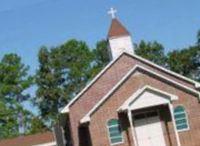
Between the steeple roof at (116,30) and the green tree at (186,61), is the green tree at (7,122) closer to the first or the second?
the green tree at (186,61)

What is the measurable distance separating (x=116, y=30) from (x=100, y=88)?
5340 millimetres

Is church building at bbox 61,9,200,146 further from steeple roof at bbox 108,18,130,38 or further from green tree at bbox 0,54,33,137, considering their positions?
green tree at bbox 0,54,33,137

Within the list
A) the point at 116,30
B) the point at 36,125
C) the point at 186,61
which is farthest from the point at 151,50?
the point at 116,30

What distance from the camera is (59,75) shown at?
6931 cm

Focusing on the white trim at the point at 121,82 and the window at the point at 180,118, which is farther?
the window at the point at 180,118

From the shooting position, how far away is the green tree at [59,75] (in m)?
68.3

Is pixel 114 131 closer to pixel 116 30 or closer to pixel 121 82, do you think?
pixel 121 82

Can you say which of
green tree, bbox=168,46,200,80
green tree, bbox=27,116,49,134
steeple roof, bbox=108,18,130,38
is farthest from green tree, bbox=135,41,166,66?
steeple roof, bbox=108,18,130,38

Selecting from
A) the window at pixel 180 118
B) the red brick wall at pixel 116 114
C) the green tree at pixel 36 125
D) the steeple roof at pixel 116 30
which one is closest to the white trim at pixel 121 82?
the red brick wall at pixel 116 114

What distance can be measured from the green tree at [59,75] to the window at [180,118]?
1423 inches

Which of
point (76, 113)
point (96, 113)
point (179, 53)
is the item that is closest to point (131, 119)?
point (96, 113)

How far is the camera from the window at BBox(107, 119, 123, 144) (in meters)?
32.2

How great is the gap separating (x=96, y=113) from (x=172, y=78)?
5977 millimetres

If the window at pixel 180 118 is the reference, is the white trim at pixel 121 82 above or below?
above
